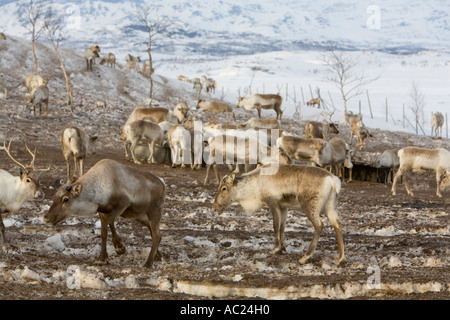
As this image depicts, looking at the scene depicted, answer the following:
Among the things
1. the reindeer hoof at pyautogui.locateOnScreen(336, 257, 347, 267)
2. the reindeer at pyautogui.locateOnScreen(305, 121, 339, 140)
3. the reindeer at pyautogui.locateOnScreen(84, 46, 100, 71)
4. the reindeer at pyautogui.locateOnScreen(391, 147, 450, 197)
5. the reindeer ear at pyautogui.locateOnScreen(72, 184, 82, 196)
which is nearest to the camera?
the reindeer ear at pyautogui.locateOnScreen(72, 184, 82, 196)

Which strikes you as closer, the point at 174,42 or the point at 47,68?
the point at 47,68

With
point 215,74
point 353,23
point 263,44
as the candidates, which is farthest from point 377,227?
point 353,23

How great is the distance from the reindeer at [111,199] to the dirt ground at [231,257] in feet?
1.70

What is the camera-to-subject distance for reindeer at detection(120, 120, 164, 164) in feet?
63.7

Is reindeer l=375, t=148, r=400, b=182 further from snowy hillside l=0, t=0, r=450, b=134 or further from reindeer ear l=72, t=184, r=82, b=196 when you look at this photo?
snowy hillside l=0, t=0, r=450, b=134

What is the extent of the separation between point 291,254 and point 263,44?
497 feet

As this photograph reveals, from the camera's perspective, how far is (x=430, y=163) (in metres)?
17.3

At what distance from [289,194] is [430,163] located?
30.7ft

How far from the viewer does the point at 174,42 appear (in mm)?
158875

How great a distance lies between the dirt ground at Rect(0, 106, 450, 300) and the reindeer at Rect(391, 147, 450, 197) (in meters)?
2.23

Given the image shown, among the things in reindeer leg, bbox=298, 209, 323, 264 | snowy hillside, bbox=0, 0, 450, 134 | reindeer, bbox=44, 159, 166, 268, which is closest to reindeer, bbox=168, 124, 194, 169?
reindeer, bbox=44, 159, 166, 268

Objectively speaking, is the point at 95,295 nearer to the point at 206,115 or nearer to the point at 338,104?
the point at 206,115

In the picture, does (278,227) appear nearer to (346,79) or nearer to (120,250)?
(120,250)

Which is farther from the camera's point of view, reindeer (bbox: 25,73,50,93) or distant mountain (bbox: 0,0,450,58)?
distant mountain (bbox: 0,0,450,58)
